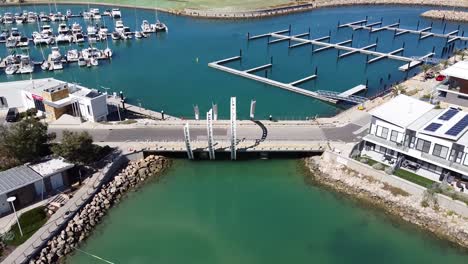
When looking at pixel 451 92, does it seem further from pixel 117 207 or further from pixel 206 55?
pixel 206 55

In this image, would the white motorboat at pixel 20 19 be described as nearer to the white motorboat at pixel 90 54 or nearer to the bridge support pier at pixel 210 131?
the white motorboat at pixel 90 54

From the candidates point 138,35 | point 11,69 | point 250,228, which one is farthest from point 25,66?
point 250,228

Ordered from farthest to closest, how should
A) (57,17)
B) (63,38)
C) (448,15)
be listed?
(57,17), (448,15), (63,38)

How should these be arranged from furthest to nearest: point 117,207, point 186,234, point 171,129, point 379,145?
point 171,129 → point 379,145 → point 117,207 → point 186,234

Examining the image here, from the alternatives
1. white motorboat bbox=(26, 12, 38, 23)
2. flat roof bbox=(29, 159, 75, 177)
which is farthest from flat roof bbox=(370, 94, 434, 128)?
white motorboat bbox=(26, 12, 38, 23)

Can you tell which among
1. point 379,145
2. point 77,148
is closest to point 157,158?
point 77,148

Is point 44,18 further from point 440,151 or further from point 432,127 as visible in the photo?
point 440,151
